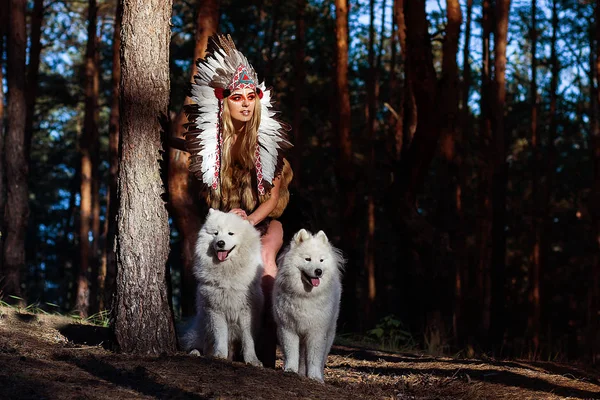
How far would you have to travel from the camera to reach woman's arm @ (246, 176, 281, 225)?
6.81 meters

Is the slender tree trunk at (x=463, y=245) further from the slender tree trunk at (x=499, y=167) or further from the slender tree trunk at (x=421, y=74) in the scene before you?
the slender tree trunk at (x=421, y=74)

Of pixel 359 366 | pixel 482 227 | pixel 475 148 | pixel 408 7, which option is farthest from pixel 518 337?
pixel 359 366

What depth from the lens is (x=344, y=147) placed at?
58.9 ft

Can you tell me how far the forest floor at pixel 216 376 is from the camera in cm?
537

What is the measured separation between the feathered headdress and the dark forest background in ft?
1.12

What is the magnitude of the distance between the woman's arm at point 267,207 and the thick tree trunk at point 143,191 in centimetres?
78

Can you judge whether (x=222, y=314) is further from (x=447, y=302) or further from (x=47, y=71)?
(x=47, y=71)

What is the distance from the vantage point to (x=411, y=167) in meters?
13.2

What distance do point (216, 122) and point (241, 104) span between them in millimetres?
282

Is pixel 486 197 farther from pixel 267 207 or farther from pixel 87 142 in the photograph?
pixel 267 207

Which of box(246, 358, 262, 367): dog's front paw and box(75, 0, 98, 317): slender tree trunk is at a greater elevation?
box(75, 0, 98, 317): slender tree trunk

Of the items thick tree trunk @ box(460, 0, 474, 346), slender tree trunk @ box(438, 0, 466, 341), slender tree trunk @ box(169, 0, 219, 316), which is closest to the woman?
slender tree trunk @ box(169, 0, 219, 316)

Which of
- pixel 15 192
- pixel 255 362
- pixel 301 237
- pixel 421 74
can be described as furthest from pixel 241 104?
pixel 15 192

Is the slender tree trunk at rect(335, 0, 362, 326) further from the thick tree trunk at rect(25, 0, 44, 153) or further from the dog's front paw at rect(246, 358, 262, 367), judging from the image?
the dog's front paw at rect(246, 358, 262, 367)
